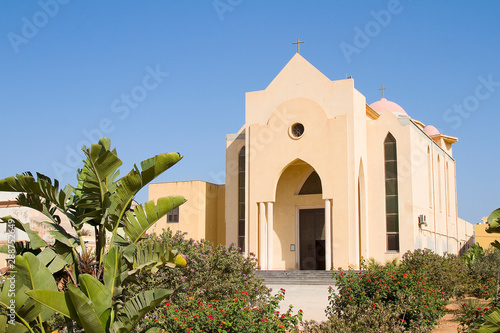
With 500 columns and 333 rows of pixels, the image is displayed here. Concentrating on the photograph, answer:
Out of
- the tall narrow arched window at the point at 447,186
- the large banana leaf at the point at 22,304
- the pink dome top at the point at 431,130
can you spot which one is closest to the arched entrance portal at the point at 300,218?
the tall narrow arched window at the point at 447,186

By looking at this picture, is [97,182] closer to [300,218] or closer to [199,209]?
[300,218]

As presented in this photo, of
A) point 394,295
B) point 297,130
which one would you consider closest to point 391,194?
point 297,130

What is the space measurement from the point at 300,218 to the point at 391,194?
4413mm

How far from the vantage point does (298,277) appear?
22.0 m

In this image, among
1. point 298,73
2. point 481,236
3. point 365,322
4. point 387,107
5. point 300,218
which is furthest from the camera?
point 481,236

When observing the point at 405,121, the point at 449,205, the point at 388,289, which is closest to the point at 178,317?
the point at 388,289

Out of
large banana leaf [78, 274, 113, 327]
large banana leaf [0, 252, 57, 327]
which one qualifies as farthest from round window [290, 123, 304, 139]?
large banana leaf [78, 274, 113, 327]

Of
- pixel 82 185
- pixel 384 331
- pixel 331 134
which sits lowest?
pixel 384 331

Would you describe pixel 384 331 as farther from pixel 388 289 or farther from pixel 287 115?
pixel 287 115

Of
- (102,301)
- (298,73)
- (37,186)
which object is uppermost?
(298,73)

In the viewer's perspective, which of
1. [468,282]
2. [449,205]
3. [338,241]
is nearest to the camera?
[468,282]

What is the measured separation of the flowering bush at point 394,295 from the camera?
31.9 ft

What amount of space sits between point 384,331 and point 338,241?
580 inches

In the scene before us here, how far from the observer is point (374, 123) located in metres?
25.3
